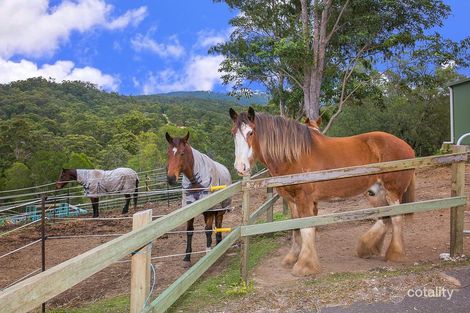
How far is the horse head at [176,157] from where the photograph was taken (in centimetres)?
587

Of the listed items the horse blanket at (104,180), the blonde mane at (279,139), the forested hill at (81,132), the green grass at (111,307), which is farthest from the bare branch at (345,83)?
the forested hill at (81,132)

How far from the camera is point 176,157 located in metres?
5.91

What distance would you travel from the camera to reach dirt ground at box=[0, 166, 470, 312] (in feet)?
15.0

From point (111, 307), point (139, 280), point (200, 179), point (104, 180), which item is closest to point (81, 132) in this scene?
point (104, 180)

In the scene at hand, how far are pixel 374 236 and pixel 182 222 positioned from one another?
10.1 ft

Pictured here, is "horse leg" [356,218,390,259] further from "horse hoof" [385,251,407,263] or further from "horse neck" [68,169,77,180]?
"horse neck" [68,169,77,180]

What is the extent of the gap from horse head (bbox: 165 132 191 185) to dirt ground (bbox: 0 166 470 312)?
1379 millimetres

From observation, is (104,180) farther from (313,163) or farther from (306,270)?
(306,270)

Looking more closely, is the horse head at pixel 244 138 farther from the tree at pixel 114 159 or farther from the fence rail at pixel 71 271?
the tree at pixel 114 159

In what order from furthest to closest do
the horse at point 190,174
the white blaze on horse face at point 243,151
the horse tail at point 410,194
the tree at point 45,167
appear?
the tree at point 45,167, the horse at point 190,174, the horse tail at point 410,194, the white blaze on horse face at point 243,151

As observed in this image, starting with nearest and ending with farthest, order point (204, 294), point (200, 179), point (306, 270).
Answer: point (204, 294), point (306, 270), point (200, 179)

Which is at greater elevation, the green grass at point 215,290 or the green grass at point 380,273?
the green grass at point 380,273

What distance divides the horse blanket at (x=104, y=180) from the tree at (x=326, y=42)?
506 cm

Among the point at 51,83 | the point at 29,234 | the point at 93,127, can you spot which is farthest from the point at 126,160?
the point at 51,83
